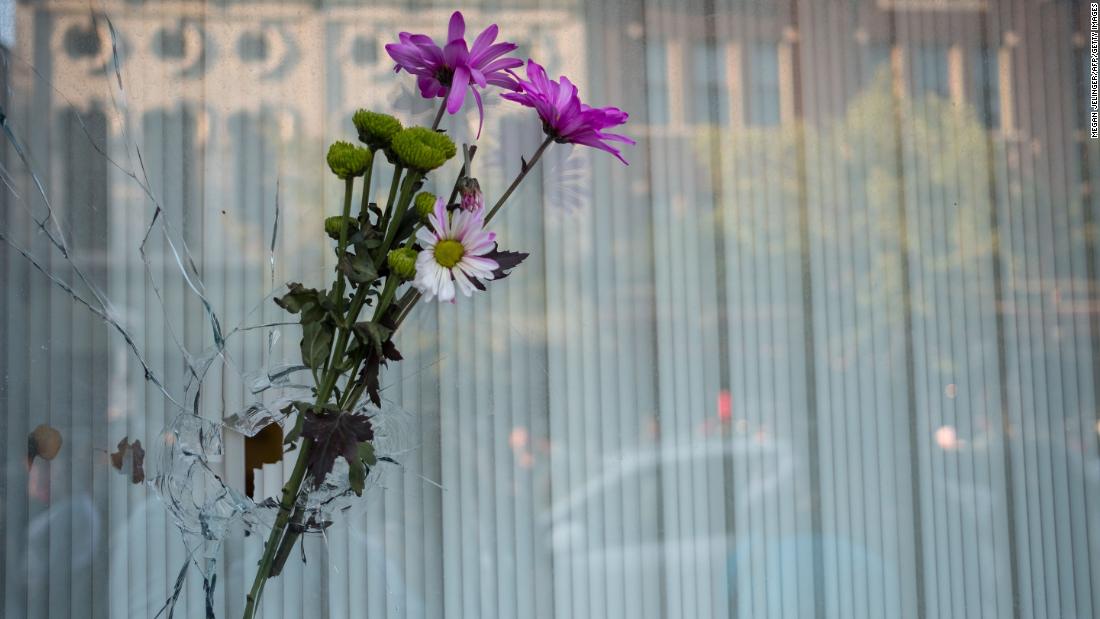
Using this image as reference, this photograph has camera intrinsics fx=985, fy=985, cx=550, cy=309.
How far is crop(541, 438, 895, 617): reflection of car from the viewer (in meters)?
1.48

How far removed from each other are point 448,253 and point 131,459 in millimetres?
741

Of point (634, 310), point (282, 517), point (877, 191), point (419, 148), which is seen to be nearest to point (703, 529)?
point (634, 310)

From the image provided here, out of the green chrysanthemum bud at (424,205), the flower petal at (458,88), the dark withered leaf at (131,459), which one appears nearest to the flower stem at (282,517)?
the green chrysanthemum bud at (424,205)

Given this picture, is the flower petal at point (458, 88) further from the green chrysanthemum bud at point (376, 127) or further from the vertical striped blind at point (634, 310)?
the vertical striped blind at point (634, 310)

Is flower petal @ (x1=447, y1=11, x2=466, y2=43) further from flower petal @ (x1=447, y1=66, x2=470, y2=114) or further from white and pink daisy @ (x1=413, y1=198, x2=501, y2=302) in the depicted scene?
white and pink daisy @ (x1=413, y1=198, x2=501, y2=302)

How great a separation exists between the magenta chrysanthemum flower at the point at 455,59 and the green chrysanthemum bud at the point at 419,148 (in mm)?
56

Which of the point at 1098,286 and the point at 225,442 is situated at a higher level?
the point at 1098,286

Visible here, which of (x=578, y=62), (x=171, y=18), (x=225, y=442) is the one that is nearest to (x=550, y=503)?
(x=225, y=442)

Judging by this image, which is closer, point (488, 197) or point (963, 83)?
point (488, 197)

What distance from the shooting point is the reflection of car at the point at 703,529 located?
1.48 metres

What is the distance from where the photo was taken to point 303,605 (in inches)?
55.0

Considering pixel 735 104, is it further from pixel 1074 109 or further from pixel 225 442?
pixel 225 442

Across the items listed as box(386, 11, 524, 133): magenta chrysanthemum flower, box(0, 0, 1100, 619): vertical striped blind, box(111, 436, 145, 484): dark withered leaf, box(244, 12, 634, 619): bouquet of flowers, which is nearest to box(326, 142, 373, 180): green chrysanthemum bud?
box(244, 12, 634, 619): bouquet of flowers

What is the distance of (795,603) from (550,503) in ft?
1.36
